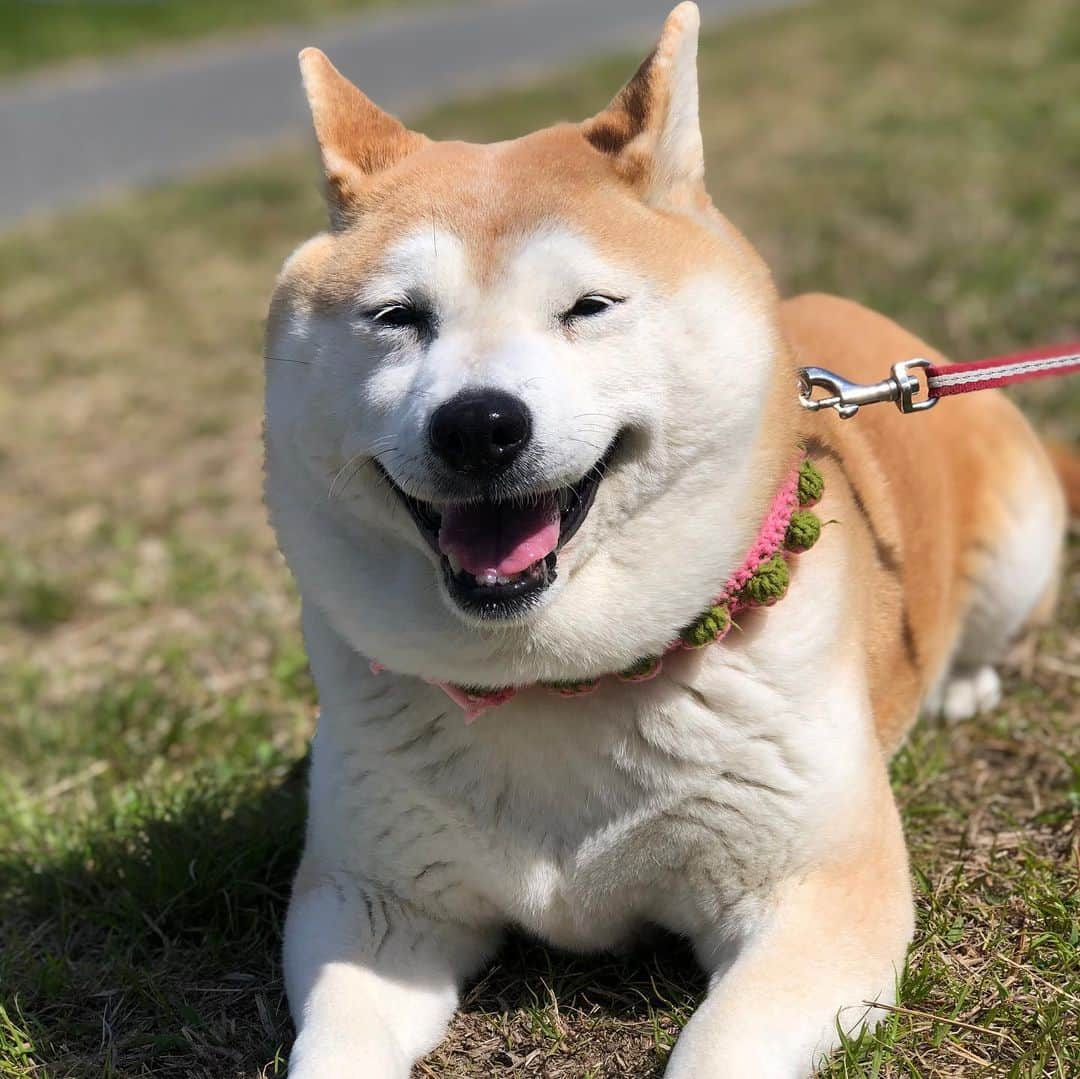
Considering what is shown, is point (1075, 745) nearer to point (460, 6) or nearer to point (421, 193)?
point (421, 193)

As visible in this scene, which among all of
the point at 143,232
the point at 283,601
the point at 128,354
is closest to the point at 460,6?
the point at 143,232

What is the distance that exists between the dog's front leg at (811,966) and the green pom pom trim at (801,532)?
47 centimetres

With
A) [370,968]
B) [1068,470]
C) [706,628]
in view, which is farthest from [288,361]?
[1068,470]

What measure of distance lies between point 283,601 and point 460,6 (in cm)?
1434

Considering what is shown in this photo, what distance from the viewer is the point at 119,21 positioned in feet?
50.1

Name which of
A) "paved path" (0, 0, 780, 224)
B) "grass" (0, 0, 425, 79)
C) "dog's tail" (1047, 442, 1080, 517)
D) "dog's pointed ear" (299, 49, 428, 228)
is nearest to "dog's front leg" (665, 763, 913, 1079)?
"dog's pointed ear" (299, 49, 428, 228)

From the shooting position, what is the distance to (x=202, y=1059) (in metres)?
2.63

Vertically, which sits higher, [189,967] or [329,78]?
[329,78]

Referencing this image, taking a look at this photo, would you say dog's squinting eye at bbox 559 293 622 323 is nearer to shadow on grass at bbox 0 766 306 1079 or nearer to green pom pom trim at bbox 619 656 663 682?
green pom pom trim at bbox 619 656 663 682

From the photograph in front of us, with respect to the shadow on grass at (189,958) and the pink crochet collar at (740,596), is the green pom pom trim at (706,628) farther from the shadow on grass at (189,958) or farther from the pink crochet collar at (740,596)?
the shadow on grass at (189,958)

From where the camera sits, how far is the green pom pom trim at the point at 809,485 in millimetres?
2574

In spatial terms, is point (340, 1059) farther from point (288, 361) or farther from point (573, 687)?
point (288, 361)

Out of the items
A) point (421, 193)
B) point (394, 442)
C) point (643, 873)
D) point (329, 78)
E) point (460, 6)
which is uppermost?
point (329, 78)

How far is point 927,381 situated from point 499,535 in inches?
42.3
